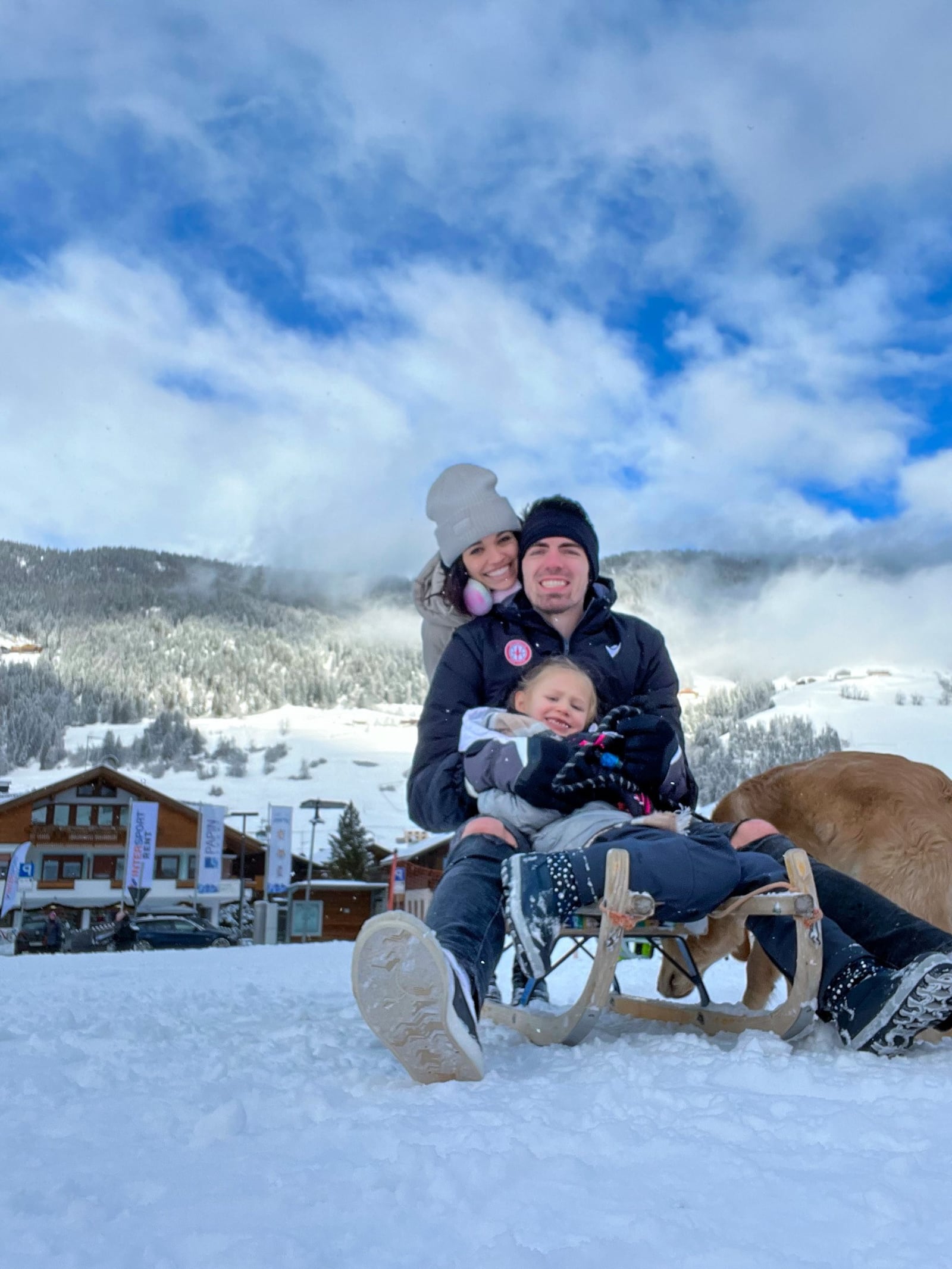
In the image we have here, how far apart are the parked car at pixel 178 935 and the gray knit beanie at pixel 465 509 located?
68.1 feet

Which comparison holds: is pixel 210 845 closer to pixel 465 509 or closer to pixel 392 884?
pixel 392 884

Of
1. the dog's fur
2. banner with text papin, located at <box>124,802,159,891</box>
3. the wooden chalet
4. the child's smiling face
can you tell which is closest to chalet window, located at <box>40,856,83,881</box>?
the wooden chalet

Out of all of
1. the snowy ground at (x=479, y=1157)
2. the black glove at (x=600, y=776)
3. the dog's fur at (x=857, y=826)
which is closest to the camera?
the snowy ground at (x=479, y=1157)

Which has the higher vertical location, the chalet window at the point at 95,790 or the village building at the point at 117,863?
the chalet window at the point at 95,790

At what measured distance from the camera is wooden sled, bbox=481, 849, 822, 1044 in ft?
7.84

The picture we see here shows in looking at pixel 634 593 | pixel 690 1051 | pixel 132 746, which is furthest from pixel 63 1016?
pixel 634 593

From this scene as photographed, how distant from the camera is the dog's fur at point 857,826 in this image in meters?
3.37

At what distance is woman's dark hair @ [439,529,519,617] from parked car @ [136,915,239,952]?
20639mm

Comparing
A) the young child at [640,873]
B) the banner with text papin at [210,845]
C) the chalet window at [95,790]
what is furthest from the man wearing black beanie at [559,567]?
the chalet window at [95,790]

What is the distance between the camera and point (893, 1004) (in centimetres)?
231

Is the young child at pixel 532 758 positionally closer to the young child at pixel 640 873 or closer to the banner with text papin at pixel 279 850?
the young child at pixel 640 873

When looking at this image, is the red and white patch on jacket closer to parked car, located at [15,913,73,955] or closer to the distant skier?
parked car, located at [15,913,73,955]

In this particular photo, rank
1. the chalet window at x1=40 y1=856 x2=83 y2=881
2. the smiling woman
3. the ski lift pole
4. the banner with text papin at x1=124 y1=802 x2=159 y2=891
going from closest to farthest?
the smiling woman, the banner with text papin at x1=124 y1=802 x2=159 y2=891, the ski lift pole, the chalet window at x1=40 y1=856 x2=83 y2=881

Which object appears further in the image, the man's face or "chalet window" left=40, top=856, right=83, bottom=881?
"chalet window" left=40, top=856, right=83, bottom=881
